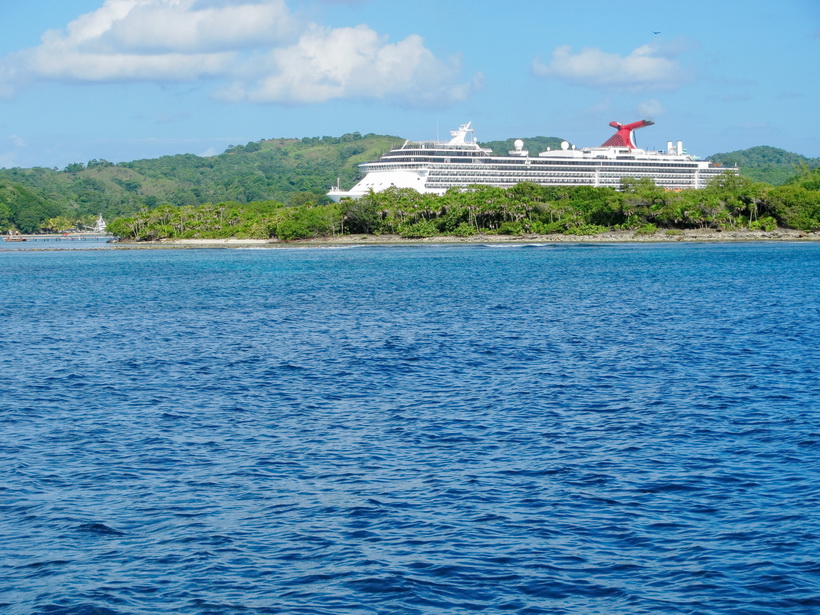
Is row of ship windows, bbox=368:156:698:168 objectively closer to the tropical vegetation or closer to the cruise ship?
the cruise ship

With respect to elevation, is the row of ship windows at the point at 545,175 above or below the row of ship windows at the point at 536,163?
below

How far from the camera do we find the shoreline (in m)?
99.5

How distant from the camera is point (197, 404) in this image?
64.3 ft

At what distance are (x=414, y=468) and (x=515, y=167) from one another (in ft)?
415

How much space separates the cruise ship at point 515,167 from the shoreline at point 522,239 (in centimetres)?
2086

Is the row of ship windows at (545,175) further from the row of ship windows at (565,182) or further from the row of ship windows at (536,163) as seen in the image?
the row of ship windows at (536,163)

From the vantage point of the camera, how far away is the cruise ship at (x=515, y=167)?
133 m

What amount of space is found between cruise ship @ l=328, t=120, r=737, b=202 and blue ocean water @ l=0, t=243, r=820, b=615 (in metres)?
100

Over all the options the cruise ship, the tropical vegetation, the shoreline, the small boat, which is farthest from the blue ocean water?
the small boat

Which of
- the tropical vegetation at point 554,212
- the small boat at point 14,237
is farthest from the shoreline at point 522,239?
the small boat at point 14,237

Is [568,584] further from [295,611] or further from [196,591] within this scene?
[196,591]

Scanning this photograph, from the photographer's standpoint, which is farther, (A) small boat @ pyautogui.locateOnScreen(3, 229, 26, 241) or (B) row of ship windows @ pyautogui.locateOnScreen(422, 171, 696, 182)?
(A) small boat @ pyautogui.locateOnScreen(3, 229, 26, 241)

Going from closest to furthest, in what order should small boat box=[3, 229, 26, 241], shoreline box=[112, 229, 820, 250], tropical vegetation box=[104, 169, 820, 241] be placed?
shoreline box=[112, 229, 820, 250]
tropical vegetation box=[104, 169, 820, 241]
small boat box=[3, 229, 26, 241]

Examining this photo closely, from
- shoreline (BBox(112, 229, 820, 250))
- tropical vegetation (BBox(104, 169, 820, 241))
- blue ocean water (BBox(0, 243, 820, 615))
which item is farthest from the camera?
tropical vegetation (BBox(104, 169, 820, 241))
